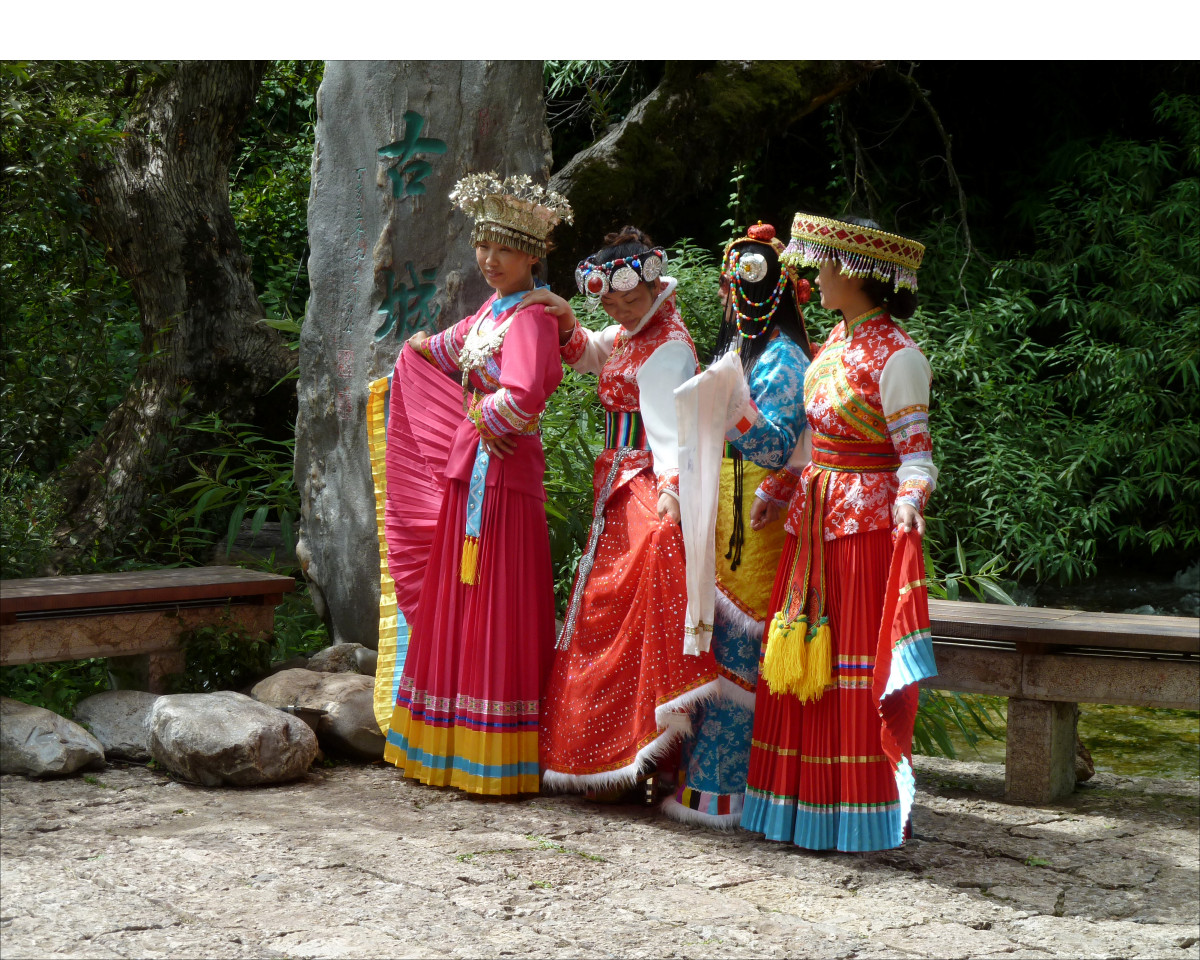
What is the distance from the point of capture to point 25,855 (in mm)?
3125

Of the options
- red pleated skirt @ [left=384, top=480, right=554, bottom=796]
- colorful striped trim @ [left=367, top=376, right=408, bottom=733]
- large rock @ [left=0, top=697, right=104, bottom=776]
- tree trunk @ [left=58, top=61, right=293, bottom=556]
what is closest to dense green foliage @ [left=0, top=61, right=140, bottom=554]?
tree trunk @ [left=58, top=61, right=293, bottom=556]

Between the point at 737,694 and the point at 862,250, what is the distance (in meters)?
1.20

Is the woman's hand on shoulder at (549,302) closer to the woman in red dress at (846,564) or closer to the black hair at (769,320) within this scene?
the black hair at (769,320)

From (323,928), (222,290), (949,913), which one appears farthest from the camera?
(222,290)

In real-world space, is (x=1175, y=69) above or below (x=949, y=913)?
above

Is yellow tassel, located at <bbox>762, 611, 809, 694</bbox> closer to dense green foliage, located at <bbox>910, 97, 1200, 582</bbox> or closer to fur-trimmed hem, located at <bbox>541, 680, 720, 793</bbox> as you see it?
fur-trimmed hem, located at <bbox>541, 680, 720, 793</bbox>

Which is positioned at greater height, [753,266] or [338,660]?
[753,266]

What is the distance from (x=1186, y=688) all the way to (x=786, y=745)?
47.8 inches

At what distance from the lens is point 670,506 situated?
3.40 m

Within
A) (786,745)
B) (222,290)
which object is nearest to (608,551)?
(786,745)

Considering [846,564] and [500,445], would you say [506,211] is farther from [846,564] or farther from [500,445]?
[846,564]

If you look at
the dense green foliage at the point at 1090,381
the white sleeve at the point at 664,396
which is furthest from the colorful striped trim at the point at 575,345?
the dense green foliage at the point at 1090,381

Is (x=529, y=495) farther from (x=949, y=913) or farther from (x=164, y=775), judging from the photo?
(x=949, y=913)

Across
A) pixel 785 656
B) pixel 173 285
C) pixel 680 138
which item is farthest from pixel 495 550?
pixel 680 138
